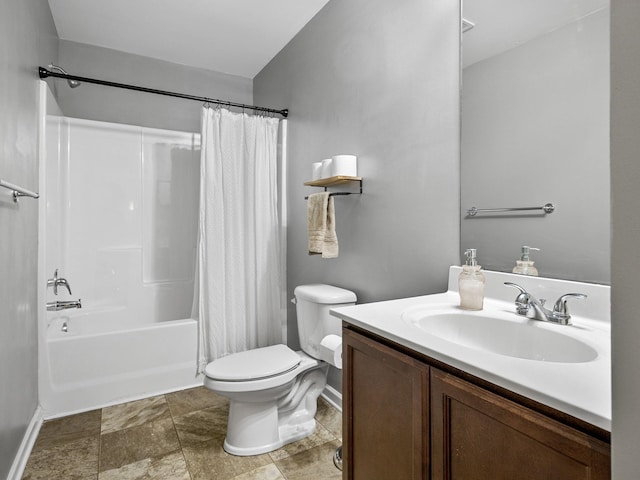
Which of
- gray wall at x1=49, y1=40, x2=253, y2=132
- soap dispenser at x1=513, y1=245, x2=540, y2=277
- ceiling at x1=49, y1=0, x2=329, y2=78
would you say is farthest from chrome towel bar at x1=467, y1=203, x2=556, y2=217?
gray wall at x1=49, y1=40, x2=253, y2=132

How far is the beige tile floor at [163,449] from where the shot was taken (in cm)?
161

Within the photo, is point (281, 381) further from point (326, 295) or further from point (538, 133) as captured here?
point (538, 133)

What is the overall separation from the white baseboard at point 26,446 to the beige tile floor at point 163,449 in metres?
0.03

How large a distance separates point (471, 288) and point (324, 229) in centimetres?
97

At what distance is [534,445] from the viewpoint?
2.09 feet

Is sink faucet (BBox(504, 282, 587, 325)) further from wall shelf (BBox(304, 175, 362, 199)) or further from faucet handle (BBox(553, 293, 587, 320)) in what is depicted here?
wall shelf (BBox(304, 175, 362, 199))

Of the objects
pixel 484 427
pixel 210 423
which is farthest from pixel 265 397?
pixel 484 427

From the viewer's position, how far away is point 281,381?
175cm

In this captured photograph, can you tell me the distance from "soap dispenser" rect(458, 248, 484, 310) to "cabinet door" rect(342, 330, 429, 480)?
15.6 inches

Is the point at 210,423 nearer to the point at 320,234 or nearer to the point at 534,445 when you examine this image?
the point at 320,234

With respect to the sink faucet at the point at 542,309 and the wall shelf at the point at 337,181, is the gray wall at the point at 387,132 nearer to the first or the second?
the wall shelf at the point at 337,181

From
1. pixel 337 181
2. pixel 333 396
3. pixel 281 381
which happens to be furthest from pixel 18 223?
pixel 333 396

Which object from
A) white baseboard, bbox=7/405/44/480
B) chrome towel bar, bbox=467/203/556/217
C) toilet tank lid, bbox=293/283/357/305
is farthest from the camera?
toilet tank lid, bbox=293/283/357/305

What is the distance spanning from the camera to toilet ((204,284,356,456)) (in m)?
1.71
